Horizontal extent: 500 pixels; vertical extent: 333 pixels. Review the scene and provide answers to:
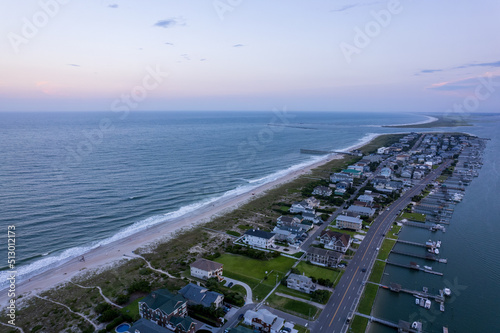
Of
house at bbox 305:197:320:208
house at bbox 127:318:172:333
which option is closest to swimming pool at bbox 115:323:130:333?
house at bbox 127:318:172:333

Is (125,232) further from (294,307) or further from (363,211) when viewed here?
(363,211)

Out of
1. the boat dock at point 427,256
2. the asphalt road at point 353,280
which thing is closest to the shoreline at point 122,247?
the asphalt road at point 353,280

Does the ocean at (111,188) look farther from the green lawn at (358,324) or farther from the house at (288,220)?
the green lawn at (358,324)

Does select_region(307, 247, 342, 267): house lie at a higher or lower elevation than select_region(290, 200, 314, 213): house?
lower

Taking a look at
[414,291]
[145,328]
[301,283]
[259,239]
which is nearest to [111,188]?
[259,239]

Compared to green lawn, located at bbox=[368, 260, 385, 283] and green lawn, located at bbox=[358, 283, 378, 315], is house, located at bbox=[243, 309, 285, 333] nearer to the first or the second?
green lawn, located at bbox=[358, 283, 378, 315]
